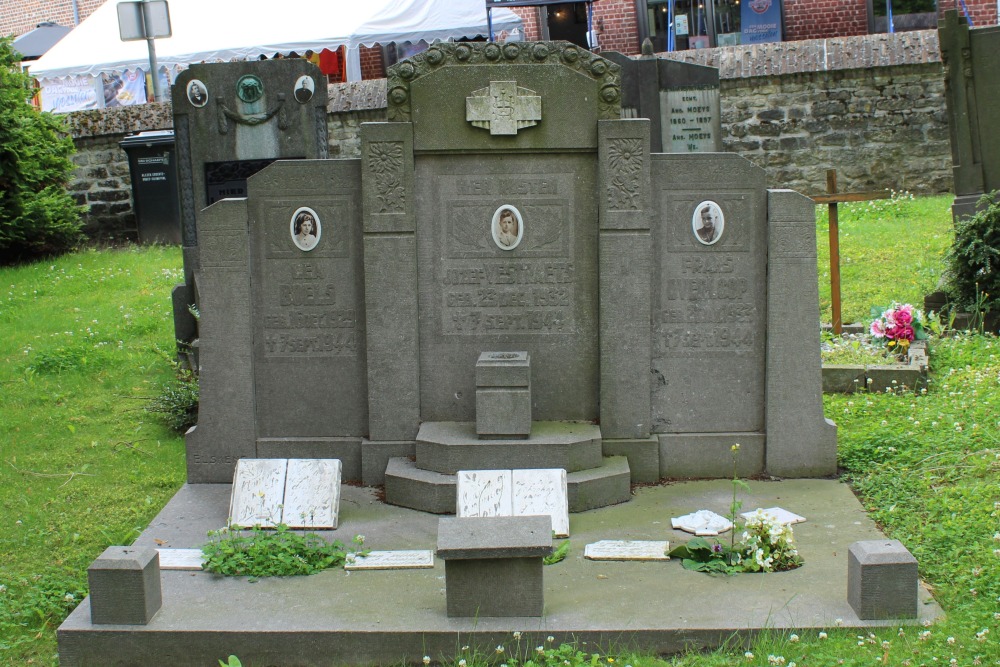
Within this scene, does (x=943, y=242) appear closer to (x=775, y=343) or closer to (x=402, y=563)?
(x=775, y=343)

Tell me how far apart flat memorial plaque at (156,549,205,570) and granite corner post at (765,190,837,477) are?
347 centimetres

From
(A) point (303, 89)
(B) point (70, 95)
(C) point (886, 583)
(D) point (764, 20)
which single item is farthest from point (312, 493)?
(B) point (70, 95)

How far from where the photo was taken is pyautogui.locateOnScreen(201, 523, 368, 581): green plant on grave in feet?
17.8

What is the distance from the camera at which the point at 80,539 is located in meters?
6.25

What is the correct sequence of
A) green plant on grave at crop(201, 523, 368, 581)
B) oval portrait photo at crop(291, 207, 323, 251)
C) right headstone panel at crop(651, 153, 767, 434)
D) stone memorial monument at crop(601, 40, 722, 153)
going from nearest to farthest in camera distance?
green plant on grave at crop(201, 523, 368, 581), right headstone panel at crop(651, 153, 767, 434), oval portrait photo at crop(291, 207, 323, 251), stone memorial monument at crop(601, 40, 722, 153)

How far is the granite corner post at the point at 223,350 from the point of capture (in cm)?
688

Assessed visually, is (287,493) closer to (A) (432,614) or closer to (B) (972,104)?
(A) (432,614)

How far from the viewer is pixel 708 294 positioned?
687 centimetres

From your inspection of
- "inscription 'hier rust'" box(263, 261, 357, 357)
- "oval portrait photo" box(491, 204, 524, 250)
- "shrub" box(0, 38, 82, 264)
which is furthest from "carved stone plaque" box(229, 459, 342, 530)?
"shrub" box(0, 38, 82, 264)

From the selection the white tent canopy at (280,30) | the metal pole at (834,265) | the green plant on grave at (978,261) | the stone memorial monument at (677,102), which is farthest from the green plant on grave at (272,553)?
the white tent canopy at (280,30)

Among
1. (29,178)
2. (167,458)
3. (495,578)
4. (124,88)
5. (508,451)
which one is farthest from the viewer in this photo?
(124,88)

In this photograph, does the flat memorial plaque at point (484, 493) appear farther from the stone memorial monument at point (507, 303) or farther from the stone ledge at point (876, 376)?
the stone ledge at point (876, 376)

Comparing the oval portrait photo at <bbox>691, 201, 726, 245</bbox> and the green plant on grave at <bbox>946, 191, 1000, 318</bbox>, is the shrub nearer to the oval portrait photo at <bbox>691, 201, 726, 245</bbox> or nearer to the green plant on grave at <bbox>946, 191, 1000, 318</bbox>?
the oval portrait photo at <bbox>691, 201, 726, 245</bbox>

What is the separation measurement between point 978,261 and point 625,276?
4233 mm
